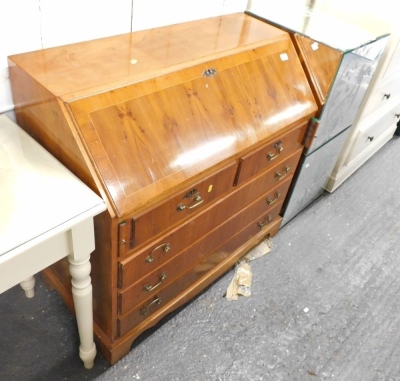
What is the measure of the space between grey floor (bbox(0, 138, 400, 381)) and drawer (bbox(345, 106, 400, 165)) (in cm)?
54

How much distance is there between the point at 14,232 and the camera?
0.84 meters

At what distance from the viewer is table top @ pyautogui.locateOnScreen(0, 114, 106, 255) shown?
2.79ft

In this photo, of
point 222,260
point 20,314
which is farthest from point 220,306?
point 20,314

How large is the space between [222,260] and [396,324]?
0.84 m

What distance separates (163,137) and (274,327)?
3.31 ft

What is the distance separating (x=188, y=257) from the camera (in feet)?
4.78

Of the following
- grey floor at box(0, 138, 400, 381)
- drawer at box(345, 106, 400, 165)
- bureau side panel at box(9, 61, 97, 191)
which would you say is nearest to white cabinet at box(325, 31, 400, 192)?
drawer at box(345, 106, 400, 165)

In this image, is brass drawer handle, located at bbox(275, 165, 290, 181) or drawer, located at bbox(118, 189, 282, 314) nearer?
drawer, located at bbox(118, 189, 282, 314)

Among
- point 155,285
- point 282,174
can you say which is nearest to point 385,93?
point 282,174

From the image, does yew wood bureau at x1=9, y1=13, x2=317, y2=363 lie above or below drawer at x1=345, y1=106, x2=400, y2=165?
above

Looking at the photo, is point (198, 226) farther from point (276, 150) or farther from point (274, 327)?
point (274, 327)

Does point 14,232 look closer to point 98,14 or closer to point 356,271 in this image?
point 98,14

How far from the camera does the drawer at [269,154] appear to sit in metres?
1.39

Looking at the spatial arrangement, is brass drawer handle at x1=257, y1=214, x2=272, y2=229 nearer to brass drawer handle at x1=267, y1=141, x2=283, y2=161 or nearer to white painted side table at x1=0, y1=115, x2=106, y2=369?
brass drawer handle at x1=267, y1=141, x2=283, y2=161
